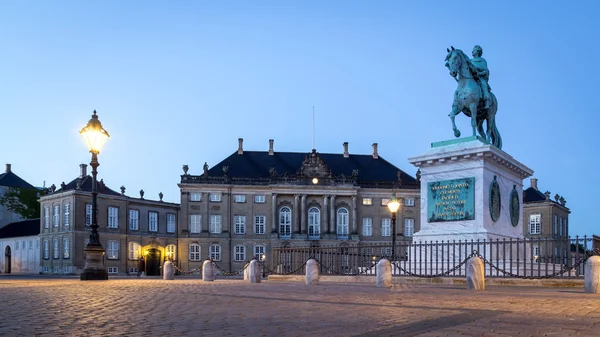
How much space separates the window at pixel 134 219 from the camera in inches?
2655

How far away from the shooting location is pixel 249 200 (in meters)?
72.1

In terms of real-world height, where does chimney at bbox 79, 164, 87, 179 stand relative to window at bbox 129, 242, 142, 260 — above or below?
above

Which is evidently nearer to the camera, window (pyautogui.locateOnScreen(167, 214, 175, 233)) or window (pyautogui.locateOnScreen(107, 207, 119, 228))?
window (pyautogui.locateOnScreen(107, 207, 119, 228))

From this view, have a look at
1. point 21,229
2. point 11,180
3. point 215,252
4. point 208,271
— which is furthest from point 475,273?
point 11,180

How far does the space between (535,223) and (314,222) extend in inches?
991

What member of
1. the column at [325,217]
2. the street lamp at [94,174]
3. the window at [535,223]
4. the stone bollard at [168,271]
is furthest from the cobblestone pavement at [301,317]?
the window at [535,223]

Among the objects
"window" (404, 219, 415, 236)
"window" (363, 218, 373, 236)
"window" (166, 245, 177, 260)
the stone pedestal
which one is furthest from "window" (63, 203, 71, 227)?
the stone pedestal

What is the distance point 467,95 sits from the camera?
66.5 ft

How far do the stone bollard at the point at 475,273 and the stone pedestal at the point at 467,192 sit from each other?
300 centimetres

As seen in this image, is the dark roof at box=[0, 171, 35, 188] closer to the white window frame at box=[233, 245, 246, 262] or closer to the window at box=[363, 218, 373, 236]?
the white window frame at box=[233, 245, 246, 262]

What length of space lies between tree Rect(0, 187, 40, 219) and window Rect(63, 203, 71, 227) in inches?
654

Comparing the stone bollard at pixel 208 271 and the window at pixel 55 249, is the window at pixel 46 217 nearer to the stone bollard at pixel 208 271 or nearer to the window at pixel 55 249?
the window at pixel 55 249

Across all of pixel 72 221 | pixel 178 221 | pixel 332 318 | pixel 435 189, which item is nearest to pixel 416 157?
pixel 435 189

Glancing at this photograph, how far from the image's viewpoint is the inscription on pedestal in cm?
1891
